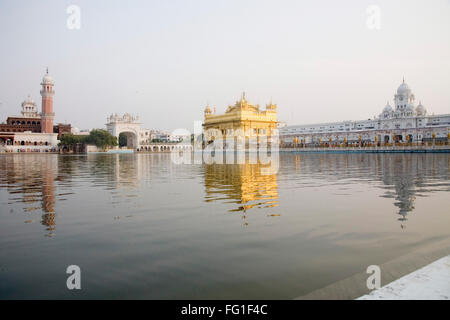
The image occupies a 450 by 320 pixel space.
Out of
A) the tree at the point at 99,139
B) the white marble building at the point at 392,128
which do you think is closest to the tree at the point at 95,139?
the tree at the point at 99,139

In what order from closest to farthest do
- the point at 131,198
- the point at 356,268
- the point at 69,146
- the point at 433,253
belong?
the point at 356,268 < the point at 433,253 < the point at 131,198 < the point at 69,146

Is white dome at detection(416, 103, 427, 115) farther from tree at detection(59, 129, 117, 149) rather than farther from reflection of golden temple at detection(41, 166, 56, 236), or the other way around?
reflection of golden temple at detection(41, 166, 56, 236)

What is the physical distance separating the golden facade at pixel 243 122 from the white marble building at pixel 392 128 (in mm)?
17711

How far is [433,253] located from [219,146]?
Result: 69894 mm

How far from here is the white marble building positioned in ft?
286

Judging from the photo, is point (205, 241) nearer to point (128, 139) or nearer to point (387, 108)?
point (128, 139)

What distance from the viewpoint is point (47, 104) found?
9625 centimetres

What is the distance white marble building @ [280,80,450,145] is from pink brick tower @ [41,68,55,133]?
65.6 metres

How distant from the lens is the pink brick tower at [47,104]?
96.0 metres

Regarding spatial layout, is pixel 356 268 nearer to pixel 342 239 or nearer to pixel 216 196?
pixel 342 239

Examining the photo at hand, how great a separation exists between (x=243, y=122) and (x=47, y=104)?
188ft

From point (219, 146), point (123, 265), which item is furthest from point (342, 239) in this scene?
point (219, 146)

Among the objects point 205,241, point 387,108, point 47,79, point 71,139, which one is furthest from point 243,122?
point 205,241

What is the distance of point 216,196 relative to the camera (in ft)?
32.7
